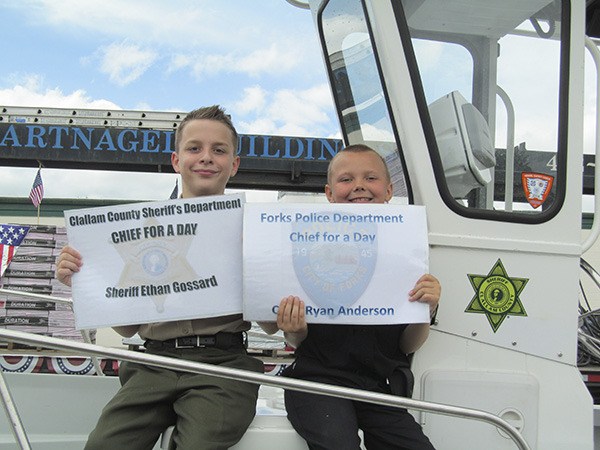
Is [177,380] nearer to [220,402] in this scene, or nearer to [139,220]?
[220,402]

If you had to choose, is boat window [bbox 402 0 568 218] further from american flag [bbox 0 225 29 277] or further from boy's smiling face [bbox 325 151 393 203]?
american flag [bbox 0 225 29 277]

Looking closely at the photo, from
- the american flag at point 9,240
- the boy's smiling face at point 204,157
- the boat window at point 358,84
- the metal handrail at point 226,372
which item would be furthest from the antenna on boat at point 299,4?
the american flag at point 9,240

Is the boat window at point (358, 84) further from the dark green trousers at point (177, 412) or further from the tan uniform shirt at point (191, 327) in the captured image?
the dark green trousers at point (177, 412)

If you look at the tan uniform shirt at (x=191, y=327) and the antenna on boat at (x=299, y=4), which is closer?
the tan uniform shirt at (x=191, y=327)

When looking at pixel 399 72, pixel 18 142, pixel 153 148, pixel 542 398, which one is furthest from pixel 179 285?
pixel 18 142

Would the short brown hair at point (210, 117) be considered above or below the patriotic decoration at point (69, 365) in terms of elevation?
above

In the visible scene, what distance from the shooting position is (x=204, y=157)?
81.6 inches

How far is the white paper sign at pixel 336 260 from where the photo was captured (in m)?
1.77

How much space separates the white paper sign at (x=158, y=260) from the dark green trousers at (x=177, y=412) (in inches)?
8.3

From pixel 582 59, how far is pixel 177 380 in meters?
1.76

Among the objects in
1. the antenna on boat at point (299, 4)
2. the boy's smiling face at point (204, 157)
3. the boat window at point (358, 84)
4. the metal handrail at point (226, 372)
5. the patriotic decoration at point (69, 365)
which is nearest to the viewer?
the metal handrail at point (226, 372)

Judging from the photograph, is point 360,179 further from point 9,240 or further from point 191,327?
point 9,240

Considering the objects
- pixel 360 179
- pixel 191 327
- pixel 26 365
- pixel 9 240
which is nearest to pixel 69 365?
pixel 26 365

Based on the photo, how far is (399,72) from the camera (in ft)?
6.79
